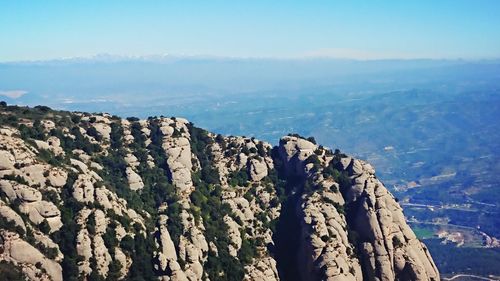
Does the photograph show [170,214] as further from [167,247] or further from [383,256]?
[383,256]

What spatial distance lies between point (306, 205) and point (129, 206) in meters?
25.9

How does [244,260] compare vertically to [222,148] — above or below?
below

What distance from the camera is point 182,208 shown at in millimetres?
81750

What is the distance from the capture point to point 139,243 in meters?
71.3

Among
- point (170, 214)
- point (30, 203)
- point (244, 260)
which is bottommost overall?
point (244, 260)

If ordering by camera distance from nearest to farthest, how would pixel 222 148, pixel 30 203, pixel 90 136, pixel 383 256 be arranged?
pixel 30 203 → pixel 383 256 → pixel 90 136 → pixel 222 148

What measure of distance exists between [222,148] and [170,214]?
78.6ft

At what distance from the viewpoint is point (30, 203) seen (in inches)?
2665

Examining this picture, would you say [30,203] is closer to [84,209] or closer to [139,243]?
[84,209]

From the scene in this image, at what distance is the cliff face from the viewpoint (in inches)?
2653

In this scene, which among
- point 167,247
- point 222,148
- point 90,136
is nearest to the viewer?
point 167,247

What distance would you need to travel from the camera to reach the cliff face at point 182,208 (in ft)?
221

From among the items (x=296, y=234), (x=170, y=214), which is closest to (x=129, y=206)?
(x=170, y=214)

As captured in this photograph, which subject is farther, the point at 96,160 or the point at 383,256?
the point at 96,160
